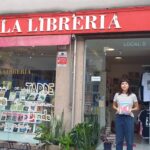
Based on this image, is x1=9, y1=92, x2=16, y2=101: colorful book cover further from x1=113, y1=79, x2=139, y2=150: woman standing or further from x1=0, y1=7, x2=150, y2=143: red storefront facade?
x1=113, y1=79, x2=139, y2=150: woman standing

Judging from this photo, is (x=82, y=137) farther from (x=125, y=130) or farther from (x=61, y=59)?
(x=61, y=59)

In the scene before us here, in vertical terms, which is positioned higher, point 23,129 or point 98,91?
point 98,91

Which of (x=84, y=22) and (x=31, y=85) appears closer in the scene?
(x=84, y=22)

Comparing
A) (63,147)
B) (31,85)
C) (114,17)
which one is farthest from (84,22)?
(63,147)

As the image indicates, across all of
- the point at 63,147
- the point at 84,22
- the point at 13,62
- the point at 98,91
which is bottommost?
the point at 63,147

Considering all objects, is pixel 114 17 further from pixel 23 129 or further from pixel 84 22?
pixel 23 129

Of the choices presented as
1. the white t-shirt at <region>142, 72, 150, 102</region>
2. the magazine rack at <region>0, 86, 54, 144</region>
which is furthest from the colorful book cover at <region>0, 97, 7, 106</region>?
the white t-shirt at <region>142, 72, 150, 102</region>

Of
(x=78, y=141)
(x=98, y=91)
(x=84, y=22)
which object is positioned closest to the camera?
(x=78, y=141)

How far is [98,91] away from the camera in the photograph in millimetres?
10586

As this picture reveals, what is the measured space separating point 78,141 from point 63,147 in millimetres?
373

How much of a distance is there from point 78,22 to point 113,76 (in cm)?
236

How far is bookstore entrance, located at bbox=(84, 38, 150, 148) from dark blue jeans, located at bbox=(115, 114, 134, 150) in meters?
1.38

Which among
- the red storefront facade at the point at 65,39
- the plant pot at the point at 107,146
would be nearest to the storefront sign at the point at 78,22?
the red storefront facade at the point at 65,39

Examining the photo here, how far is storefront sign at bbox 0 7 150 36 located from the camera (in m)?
9.48
